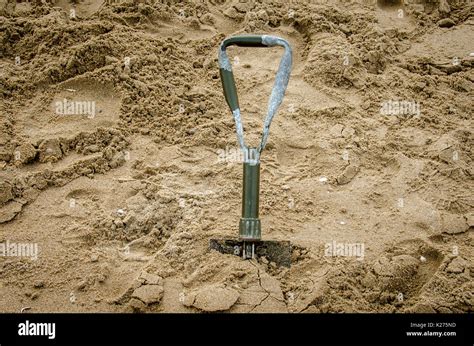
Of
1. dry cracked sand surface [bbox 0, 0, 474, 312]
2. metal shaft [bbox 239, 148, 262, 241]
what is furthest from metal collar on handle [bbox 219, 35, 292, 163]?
dry cracked sand surface [bbox 0, 0, 474, 312]

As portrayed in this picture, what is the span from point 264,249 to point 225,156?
72cm

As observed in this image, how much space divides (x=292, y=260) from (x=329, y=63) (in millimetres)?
1500

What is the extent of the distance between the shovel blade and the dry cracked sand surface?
0.16 ft

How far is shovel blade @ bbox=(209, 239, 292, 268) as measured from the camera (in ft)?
7.17

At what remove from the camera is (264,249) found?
2.21 m

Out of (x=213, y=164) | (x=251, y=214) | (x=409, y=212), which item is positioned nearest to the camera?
(x=251, y=214)

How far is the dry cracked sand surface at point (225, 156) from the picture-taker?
2.12 metres

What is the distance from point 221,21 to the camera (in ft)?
11.7

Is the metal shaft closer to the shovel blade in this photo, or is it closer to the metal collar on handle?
the shovel blade

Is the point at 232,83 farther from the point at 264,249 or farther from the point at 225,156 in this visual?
the point at 264,249

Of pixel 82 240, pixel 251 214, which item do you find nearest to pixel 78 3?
pixel 82 240

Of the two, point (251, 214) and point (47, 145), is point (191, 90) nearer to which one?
point (47, 145)

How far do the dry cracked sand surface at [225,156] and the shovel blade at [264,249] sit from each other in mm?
48

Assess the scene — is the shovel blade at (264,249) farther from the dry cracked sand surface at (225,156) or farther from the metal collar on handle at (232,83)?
the metal collar on handle at (232,83)
